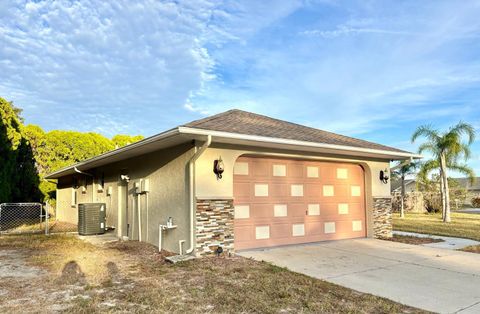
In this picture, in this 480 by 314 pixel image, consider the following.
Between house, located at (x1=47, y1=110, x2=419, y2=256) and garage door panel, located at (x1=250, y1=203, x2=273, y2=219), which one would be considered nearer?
house, located at (x1=47, y1=110, x2=419, y2=256)

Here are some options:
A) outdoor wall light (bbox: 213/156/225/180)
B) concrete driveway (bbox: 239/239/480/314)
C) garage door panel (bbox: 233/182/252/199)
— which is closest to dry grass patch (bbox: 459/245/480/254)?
concrete driveway (bbox: 239/239/480/314)

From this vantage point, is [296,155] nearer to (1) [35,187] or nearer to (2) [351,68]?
(2) [351,68]

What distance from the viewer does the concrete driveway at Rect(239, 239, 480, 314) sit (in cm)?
451

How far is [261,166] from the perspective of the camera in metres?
8.16

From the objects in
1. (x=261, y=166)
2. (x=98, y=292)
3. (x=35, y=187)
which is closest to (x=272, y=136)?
(x=261, y=166)

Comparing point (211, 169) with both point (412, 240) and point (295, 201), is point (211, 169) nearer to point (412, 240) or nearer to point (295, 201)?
point (295, 201)

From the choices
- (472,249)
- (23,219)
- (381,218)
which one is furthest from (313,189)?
(23,219)

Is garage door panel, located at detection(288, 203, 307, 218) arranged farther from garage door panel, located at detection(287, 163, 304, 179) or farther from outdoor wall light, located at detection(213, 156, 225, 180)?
outdoor wall light, located at detection(213, 156, 225, 180)

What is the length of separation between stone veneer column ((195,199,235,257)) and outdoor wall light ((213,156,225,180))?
536mm

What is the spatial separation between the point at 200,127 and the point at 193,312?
331cm

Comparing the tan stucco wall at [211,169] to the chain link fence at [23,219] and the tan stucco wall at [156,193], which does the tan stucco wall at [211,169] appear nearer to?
the tan stucco wall at [156,193]

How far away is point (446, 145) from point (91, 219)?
50.3ft

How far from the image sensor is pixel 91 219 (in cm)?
1107

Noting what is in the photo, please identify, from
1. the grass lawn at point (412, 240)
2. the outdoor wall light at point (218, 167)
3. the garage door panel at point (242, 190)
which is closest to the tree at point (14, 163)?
the outdoor wall light at point (218, 167)
